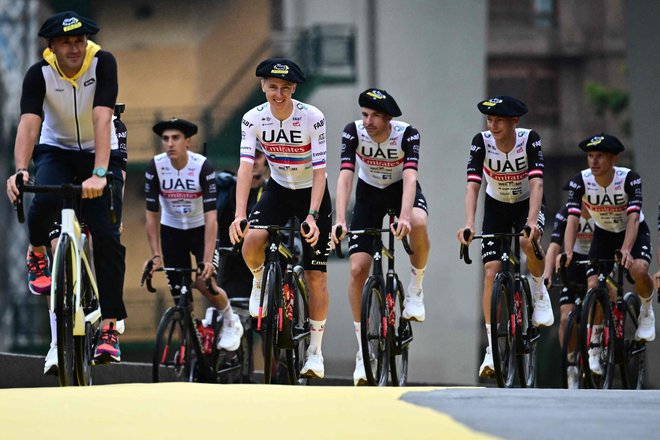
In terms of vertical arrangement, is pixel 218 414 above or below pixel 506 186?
below

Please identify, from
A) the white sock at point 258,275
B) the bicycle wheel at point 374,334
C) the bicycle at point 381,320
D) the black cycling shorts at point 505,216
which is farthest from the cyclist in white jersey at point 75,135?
the black cycling shorts at point 505,216

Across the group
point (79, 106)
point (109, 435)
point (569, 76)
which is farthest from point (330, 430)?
point (569, 76)

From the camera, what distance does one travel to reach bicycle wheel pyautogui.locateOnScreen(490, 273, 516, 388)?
12.0 meters

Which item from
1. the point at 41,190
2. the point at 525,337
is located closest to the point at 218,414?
the point at 41,190

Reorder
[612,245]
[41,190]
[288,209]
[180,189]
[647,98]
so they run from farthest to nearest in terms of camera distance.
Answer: [647,98], [612,245], [180,189], [288,209], [41,190]

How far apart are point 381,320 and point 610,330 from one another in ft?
9.52

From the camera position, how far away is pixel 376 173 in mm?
12234

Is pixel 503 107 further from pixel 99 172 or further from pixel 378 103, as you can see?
pixel 99 172

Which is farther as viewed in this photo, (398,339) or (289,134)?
(398,339)

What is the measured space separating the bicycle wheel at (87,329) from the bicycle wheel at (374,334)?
2.41m

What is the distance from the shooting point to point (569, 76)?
37.9 m

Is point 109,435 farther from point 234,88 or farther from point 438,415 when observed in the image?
point 234,88

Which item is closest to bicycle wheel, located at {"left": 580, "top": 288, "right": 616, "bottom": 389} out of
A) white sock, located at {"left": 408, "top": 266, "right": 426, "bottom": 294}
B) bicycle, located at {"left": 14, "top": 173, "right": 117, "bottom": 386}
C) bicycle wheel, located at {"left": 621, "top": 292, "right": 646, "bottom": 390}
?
bicycle wheel, located at {"left": 621, "top": 292, "right": 646, "bottom": 390}

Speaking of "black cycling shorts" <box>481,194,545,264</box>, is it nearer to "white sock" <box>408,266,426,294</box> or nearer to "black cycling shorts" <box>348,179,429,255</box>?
"white sock" <box>408,266,426,294</box>
